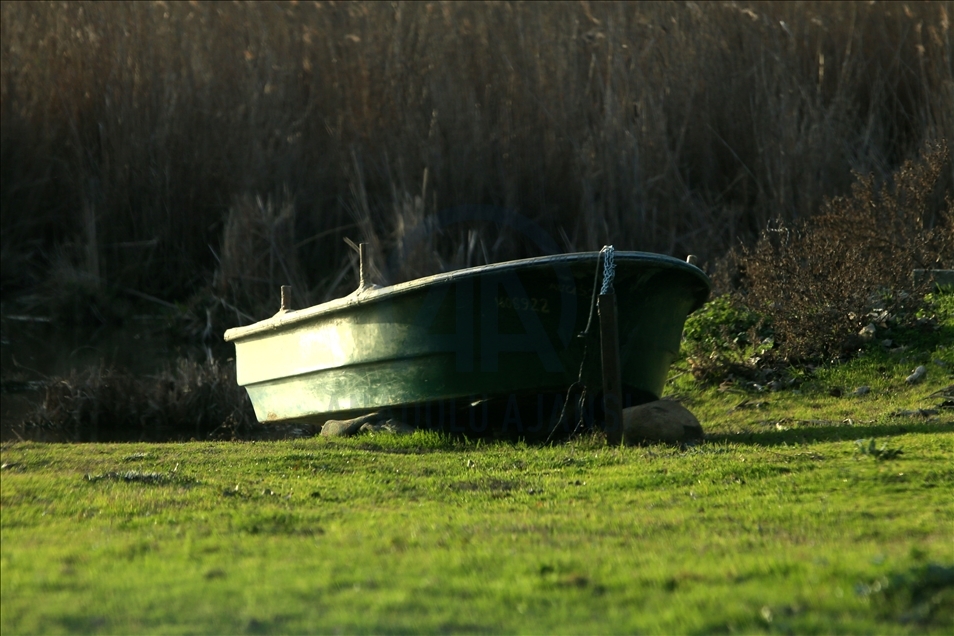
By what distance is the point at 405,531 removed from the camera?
16.8ft

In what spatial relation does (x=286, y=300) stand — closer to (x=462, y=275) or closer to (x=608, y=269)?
(x=462, y=275)

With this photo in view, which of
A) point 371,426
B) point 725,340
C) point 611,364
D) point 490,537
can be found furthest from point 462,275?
point 725,340

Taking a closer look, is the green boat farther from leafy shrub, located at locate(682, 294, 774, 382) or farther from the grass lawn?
leafy shrub, located at locate(682, 294, 774, 382)

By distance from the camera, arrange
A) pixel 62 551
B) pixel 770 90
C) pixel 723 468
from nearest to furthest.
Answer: pixel 62 551 → pixel 723 468 → pixel 770 90

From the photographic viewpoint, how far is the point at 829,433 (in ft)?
26.8

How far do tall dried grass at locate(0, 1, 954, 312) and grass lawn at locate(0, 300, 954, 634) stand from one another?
320 inches

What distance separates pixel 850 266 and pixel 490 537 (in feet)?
24.2

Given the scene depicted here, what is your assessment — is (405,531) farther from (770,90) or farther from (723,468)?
(770,90)

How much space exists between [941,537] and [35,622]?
356 centimetres

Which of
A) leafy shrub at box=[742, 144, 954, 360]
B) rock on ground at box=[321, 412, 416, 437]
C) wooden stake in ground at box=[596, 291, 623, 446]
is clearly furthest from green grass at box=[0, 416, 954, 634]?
leafy shrub at box=[742, 144, 954, 360]

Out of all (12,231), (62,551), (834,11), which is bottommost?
(12,231)

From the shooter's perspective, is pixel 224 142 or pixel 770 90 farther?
pixel 224 142

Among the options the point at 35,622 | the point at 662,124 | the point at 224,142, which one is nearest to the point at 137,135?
the point at 224,142

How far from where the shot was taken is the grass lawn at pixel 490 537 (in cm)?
380
